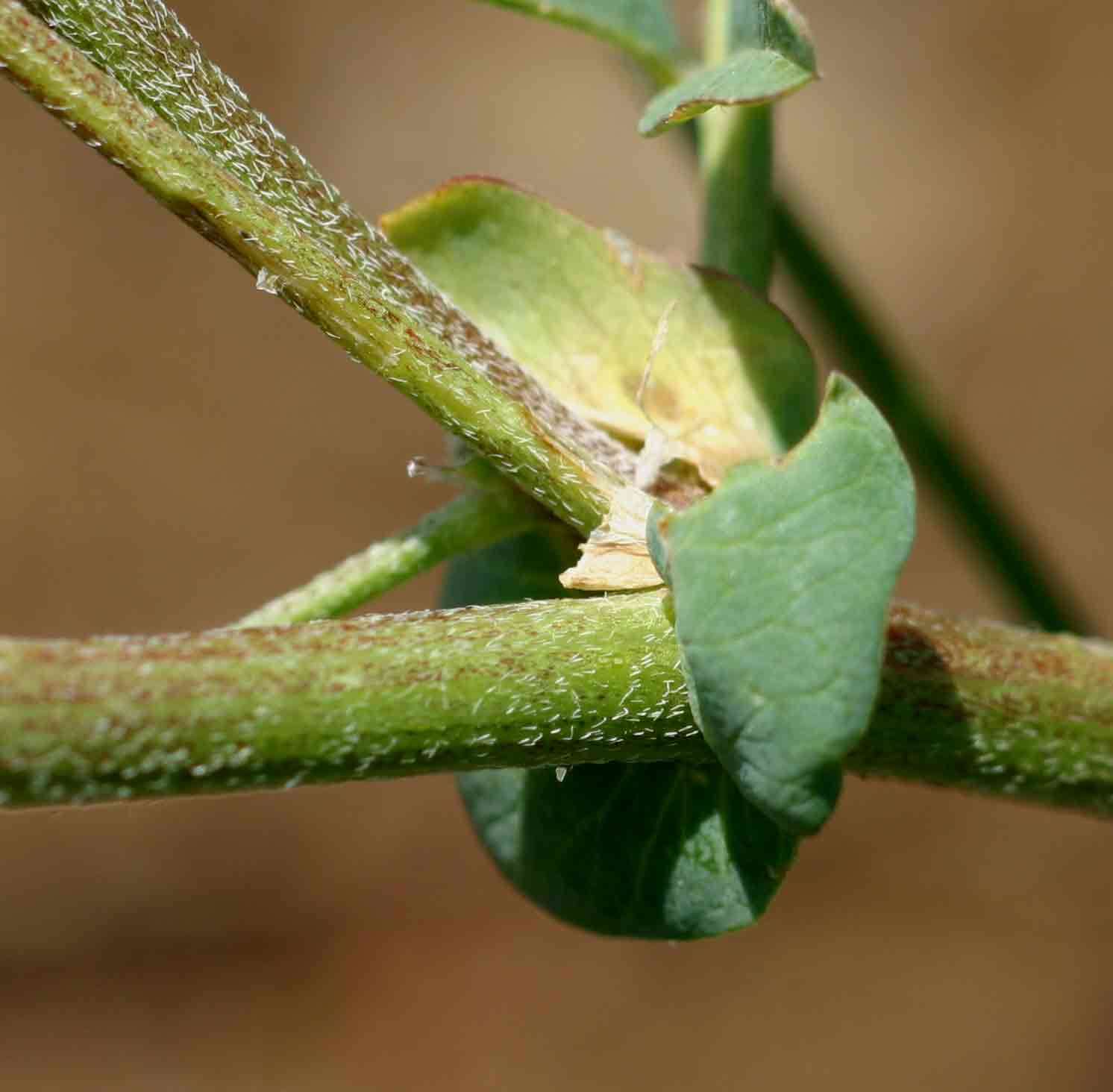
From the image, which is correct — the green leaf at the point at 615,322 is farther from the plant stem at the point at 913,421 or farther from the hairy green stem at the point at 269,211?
the plant stem at the point at 913,421

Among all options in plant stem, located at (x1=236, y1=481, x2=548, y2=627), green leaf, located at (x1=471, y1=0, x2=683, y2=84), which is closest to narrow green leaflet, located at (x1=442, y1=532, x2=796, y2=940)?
plant stem, located at (x1=236, y1=481, x2=548, y2=627)

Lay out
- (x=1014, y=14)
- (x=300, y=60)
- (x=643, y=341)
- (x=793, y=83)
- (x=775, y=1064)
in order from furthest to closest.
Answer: (x=300, y=60) < (x=1014, y=14) < (x=775, y=1064) < (x=643, y=341) < (x=793, y=83)

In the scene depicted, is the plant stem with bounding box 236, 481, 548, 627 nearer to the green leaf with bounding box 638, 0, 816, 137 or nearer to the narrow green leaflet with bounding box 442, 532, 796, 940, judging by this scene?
the narrow green leaflet with bounding box 442, 532, 796, 940

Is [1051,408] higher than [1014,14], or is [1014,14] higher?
[1014,14]

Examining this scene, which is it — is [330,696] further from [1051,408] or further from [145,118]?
[1051,408]

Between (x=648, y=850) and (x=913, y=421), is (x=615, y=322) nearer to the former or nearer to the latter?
(x=648, y=850)

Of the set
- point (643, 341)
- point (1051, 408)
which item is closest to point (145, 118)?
point (643, 341)

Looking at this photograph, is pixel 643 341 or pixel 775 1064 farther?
pixel 775 1064
